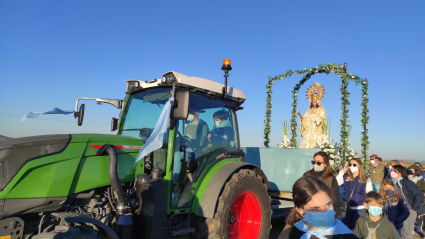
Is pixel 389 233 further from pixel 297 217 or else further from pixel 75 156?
pixel 75 156

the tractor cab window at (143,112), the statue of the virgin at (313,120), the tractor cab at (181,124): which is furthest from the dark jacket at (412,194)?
the statue of the virgin at (313,120)

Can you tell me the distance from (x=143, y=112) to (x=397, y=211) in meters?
3.98

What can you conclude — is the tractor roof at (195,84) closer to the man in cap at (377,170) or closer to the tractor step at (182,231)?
the tractor step at (182,231)

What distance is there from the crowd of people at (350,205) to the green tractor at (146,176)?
1.17m

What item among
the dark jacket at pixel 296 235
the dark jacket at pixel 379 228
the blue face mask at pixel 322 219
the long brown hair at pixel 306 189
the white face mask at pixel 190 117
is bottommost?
the dark jacket at pixel 379 228

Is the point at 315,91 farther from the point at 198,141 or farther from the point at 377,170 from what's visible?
the point at 198,141

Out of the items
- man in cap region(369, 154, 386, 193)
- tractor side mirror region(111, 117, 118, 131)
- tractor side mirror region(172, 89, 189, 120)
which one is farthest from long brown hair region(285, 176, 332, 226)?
man in cap region(369, 154, 386, 193)

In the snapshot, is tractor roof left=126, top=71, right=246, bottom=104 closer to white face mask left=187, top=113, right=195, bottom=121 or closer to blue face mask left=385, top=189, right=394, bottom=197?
white face mask left=187, top=113, right=195, bottom=121

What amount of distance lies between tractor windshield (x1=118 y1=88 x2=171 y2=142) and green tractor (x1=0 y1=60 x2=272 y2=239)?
0.01 meters

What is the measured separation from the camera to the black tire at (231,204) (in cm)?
379

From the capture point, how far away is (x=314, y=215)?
1586 mm

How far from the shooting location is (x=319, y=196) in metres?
1.68

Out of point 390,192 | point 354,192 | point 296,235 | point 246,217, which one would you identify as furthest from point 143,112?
point 390,192

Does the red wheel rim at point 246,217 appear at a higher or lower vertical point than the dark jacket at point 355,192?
lower
